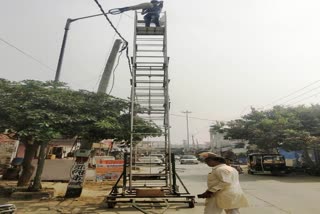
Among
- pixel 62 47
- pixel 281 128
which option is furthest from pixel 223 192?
pixel 281 128

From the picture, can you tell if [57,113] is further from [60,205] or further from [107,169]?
[107,169]

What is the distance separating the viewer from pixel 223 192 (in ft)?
17.3

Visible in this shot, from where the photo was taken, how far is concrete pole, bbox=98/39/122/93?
526 inches

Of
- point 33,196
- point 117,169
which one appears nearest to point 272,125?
point 117,169

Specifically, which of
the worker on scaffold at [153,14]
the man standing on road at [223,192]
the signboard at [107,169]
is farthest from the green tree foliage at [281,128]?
the man standing on road at [223,192]

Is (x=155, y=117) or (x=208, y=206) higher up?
(x=155, y=117)

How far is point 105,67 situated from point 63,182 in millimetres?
7946

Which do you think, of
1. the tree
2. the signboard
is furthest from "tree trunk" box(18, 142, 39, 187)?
the signboard

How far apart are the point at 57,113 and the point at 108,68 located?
401 cm

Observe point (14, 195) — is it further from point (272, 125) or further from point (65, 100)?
point (272, 125)

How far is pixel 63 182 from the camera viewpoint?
17391 mm

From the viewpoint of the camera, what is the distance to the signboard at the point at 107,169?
1825 centimetres

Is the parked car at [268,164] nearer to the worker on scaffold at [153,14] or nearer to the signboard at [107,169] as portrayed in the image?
the signboard at [107,169]

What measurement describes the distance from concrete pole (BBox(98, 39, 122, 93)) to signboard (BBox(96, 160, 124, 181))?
655cm
